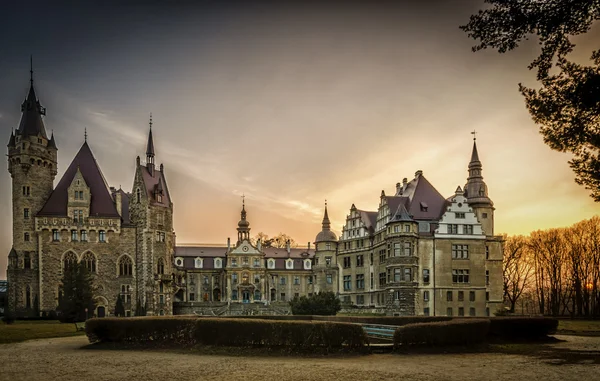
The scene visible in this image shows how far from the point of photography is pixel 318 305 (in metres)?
45.2

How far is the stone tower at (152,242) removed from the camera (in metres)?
55.8

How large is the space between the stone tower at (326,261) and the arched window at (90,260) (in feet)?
91.8

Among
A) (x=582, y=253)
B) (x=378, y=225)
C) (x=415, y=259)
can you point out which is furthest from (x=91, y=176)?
(x=582, y=253)


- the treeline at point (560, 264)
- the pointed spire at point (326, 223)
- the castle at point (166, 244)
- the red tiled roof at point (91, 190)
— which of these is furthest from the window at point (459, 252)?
the red tiled roof at point (91, 190)

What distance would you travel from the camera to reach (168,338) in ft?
71.8

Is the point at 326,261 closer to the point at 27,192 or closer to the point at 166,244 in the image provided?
the point at 166,244

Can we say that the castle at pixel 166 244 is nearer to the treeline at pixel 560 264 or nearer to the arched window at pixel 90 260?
the arched window at pixel 90 260

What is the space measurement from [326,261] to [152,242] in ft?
74.5

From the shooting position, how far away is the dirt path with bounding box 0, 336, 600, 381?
13703mm

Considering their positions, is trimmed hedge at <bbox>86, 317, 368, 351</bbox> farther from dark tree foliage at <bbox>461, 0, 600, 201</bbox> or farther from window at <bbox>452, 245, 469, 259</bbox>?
window at <bbox>452, 245, 469, 259</bbox>

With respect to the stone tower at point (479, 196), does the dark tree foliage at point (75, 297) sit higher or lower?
lower

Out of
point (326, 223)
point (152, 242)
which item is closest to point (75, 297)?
point (152, 242)

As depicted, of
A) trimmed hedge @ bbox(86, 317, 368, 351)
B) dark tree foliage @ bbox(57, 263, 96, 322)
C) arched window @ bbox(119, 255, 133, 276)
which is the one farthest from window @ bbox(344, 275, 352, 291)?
trimmed hedge @ bbox(86, 317, 368, 351)

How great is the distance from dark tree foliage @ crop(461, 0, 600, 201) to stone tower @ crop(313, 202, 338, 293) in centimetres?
4584
